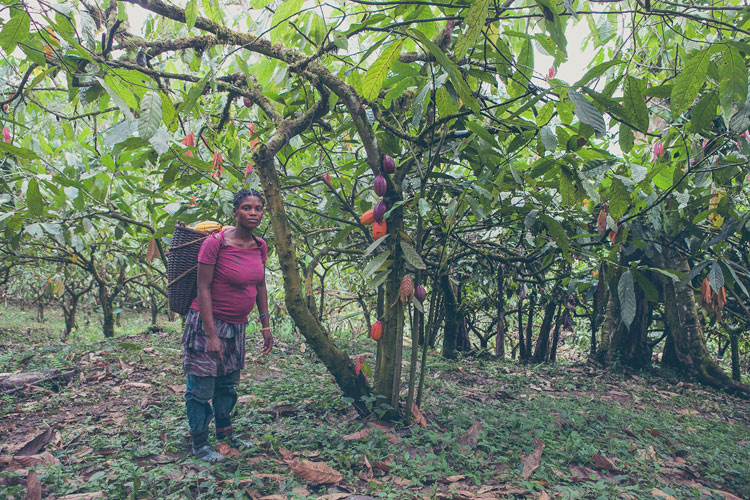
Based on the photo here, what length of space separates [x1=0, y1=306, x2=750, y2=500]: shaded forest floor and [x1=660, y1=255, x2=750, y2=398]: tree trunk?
255 millimetres

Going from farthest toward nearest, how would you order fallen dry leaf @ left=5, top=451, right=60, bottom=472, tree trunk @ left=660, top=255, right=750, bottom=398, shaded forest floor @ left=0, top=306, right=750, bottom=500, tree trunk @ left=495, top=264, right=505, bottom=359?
tree trunk @ left=495, top=264, right=505, bottom=359 → tree trunk @ left=660, top=255, right=750, bottom=398 → fallen dry leaf @ left=5, top=451, right=60, bottom=472 → shaded forest floor @ left=0, top=306, right=750, bottom=500

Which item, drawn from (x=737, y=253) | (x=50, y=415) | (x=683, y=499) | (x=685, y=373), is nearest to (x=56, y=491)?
(x=50, y=415)

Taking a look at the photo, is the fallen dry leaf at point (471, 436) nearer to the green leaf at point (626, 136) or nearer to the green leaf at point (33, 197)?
the green leaf at point (626, 136)

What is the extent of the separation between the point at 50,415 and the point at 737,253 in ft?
17.6

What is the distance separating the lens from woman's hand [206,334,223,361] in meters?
2.19

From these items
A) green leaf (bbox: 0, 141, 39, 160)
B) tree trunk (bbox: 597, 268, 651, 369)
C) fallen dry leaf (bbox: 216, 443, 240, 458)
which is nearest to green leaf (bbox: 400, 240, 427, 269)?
fallen dry leaf (bbox: 216, 443, 240, 458)

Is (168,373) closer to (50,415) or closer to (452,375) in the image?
(50,415)

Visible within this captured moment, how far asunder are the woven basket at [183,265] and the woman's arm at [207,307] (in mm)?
159

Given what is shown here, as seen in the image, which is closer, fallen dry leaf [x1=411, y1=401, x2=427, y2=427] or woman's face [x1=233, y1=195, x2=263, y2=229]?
woman's face [x1=233, y1=195, x2=263, y2=229]

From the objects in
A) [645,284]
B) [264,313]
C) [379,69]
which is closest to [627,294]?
[645,284]

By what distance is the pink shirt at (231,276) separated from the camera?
221 cm

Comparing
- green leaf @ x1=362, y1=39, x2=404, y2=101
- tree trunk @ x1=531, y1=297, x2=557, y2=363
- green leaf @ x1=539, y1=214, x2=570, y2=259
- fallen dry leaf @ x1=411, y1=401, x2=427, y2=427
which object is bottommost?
fallen dry leaf @ x1=411, y1=401, x2=427, y2=427

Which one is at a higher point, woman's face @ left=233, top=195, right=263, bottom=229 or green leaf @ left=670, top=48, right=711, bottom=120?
green leaf @ left=670, top=48, right=711, bottom=120

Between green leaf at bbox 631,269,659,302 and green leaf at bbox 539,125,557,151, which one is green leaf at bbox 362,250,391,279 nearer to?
green leaf at bbox 539,125,557,151
